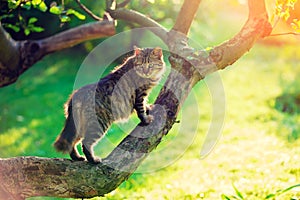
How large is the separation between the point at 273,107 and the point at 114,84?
5.50m

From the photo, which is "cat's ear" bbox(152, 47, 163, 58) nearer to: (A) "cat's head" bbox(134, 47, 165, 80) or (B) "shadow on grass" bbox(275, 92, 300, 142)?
(A) "cat's head" bbox(134, 47, 165, 80)

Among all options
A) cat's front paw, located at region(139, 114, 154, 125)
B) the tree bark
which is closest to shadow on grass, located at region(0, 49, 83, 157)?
cat's front paw, located at region(139, 114, 154, 125)

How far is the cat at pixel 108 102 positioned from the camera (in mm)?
3957

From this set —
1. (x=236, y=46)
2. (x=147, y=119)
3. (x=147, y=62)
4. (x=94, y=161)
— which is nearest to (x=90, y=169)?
(x=94, y=161)

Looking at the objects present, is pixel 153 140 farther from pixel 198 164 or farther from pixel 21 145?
pixel 21 145

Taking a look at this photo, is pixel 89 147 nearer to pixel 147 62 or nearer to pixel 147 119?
pixel 147 119

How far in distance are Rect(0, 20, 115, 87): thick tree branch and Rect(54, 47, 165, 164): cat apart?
1.07 m

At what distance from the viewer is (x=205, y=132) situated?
8.03 meters

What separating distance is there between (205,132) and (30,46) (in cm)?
352

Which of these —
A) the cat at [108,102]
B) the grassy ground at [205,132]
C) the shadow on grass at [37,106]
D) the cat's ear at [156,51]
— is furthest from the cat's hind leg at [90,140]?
the shadow on grass at [37,106]

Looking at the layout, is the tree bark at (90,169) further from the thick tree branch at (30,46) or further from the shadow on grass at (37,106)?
the shadow on grass at (37,106)

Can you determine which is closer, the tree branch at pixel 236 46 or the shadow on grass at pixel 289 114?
the tree branch at pixel 236 46

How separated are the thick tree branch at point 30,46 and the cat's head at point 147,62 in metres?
1.00

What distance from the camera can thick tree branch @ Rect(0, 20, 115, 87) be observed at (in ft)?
17.1
